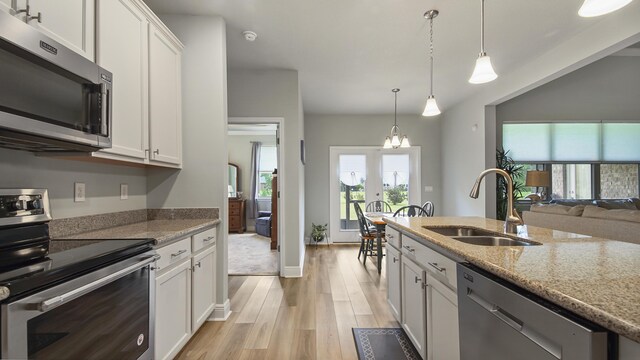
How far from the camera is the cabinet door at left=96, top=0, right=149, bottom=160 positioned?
1.60m

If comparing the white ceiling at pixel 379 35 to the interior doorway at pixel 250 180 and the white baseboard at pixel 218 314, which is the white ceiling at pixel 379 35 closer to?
the white baseboard at pixel 218 314

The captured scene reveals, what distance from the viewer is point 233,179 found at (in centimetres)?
709

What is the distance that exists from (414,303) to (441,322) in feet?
1.29

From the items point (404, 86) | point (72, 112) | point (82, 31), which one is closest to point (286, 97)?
point (404, 86)

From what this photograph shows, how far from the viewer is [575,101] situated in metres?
4.76

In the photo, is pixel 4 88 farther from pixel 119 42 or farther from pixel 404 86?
pixel 404 86

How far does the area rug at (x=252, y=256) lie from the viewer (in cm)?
381

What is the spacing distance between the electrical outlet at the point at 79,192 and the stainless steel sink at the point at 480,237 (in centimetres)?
227

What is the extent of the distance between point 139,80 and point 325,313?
2.41 meters

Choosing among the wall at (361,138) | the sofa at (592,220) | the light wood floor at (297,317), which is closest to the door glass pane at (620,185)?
the wall at (361,138)

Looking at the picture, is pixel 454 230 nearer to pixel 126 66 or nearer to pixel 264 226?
pixel 126 66

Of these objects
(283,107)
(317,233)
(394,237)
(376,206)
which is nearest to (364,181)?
(376,206)

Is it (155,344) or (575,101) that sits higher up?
(575,101)

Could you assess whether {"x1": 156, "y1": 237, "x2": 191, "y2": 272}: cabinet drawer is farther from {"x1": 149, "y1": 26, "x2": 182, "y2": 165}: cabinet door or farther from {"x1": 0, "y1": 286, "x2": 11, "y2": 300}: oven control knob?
{"x1": 0, "y1": 286, "x2": 11, "y2": 300}: oven control knob
